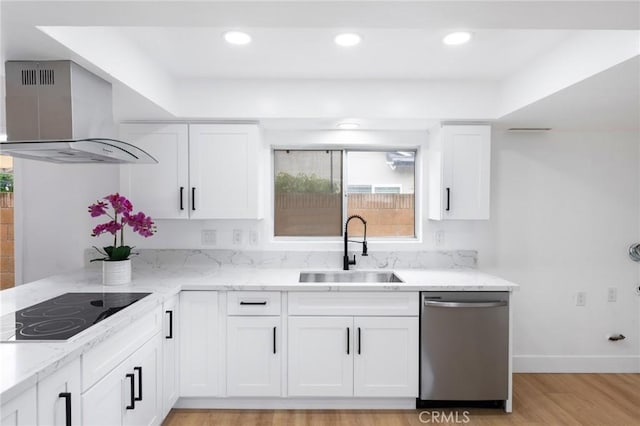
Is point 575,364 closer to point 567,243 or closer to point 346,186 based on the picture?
point 567,243

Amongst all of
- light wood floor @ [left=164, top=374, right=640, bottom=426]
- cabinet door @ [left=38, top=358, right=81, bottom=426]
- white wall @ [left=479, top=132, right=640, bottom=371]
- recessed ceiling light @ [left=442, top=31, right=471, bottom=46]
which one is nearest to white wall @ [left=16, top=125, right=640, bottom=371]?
white wall @ [left=479, top=132, right=640, bottom=371]

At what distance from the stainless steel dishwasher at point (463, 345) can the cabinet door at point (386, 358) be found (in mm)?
74

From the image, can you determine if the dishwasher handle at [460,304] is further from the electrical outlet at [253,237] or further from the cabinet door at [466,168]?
the electrical outlet at [253,237]

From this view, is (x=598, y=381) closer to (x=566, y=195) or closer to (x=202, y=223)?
(x=566, y=195)

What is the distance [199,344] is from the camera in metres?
2.52

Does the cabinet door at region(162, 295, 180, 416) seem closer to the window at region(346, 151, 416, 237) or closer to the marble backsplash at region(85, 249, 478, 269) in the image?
the marble backsplash at region(85, 249, 478, 269)

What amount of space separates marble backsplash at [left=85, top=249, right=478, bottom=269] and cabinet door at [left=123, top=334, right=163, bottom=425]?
990 mm

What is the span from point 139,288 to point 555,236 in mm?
3251

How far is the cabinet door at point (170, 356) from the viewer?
2.29 metres

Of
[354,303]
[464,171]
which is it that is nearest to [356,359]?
[354,303]

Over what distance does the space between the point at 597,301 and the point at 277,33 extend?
3350 mm

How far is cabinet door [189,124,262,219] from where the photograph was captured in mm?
2805

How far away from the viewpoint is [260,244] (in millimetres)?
3189

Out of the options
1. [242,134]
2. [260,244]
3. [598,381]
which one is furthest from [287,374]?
[598,381]
